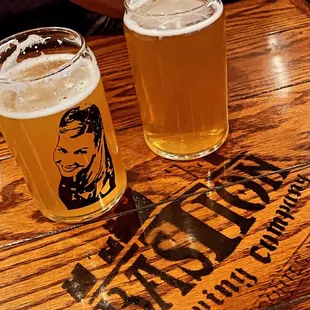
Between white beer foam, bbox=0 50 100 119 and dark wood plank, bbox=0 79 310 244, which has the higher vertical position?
white beer foam, bbox=0 50 100 119

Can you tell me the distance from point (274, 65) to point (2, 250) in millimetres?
560

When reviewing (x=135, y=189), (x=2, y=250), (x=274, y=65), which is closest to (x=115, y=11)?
(x=274, y=65)

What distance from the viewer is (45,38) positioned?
748mm

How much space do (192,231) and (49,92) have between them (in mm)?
248

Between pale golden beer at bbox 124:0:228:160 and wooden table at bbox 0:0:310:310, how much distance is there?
36mm

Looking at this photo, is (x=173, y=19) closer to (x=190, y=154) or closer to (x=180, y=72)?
(x=180, y=72)

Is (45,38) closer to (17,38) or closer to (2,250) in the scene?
(17,38)

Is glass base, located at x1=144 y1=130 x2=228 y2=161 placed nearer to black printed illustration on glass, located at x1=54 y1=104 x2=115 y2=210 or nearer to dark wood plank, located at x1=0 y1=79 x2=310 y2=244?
dark wood plank, located at x1=0 y1=79 x2=310 y2=244

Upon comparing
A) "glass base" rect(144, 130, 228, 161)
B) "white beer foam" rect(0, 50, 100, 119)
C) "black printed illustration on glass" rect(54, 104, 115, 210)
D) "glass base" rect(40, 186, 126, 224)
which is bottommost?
"glass base" rect(144, 130, 228, 161)

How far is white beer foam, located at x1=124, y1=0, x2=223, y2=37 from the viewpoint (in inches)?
27.7

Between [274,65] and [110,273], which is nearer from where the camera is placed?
[110,273]

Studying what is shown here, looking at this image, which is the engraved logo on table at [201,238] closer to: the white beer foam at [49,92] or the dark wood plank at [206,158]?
the dark wood plank at [206,158]

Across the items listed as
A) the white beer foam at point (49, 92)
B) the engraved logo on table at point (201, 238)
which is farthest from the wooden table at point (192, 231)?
the white beer foam at point (49, 92)

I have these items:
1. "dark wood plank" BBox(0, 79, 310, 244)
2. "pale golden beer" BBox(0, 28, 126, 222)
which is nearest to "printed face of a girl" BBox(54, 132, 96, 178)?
"pale golden beer" BBox(0, 28, 126, 222)
